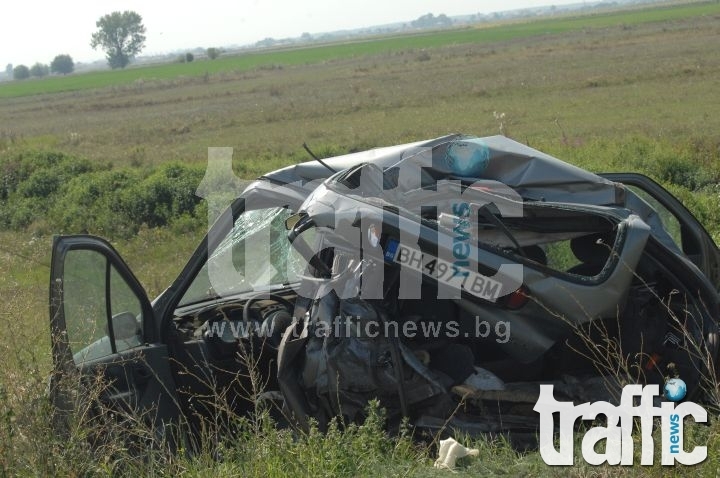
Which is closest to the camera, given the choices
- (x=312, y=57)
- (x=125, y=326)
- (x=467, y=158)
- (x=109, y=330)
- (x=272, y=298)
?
(x=109, y=330)

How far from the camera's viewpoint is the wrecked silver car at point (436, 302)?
3.79 m

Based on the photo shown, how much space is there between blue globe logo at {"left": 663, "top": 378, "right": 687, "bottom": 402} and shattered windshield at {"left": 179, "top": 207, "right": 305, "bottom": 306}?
2.24 meters

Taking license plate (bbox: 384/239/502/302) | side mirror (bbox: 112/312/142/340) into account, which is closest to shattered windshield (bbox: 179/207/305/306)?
side mirror (bbox: 112/312/142/340)

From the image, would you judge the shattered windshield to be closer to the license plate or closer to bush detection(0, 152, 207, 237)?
the license plate

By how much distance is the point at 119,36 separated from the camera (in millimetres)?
154250

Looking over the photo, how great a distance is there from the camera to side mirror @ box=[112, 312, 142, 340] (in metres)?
4.38

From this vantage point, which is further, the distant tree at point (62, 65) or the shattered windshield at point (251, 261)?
the distant tree at point (62, 65)

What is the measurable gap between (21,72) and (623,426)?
181689 mm

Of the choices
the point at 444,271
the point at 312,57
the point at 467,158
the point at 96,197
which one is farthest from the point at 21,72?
the point at 444,271

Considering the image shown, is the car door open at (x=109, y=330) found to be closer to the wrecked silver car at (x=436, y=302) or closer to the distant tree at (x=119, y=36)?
the wrecked silver car at (x=436, y=302)

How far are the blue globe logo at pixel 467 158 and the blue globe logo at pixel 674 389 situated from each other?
56.5 inches

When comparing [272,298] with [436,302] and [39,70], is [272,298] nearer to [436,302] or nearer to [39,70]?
[436,302]

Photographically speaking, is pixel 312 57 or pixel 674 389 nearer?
pixel 674 389

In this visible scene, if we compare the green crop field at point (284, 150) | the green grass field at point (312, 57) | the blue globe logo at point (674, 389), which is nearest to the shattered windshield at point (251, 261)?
the green crop field at point (284, 150)
